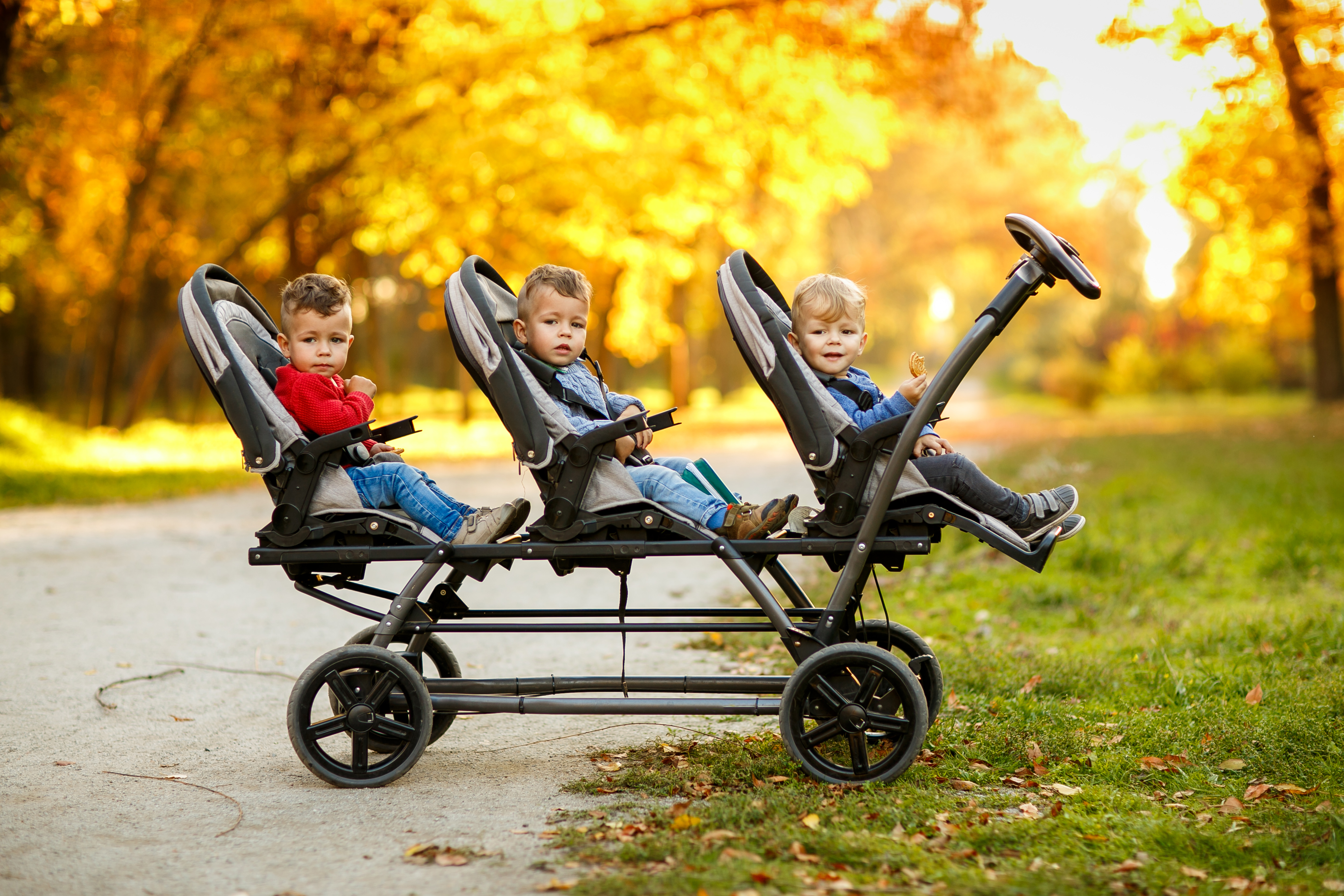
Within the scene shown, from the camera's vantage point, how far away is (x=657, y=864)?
336 cm

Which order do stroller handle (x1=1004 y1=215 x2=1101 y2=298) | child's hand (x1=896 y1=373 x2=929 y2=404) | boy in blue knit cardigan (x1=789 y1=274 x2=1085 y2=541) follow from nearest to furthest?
1. stroller handle (x1=1004 y1=215 x2=1101 y2=298)
2. child's hand (x1=896 y1=373 x2=929 y2=404)
3. boy in blue knit cardigan (x1=789 y1=274 x2=1085 y2=541)

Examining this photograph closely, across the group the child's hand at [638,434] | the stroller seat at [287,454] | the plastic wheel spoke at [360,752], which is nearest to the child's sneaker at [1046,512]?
the child's hand at [638,434]

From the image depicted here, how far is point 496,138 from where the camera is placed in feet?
52.4

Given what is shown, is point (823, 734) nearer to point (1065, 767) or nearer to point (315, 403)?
point (1065, 767)

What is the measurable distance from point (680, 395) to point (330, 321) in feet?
84.5

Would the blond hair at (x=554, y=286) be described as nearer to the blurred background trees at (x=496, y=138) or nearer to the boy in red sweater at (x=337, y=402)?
the boy in red sweater at (x=337, y=402)

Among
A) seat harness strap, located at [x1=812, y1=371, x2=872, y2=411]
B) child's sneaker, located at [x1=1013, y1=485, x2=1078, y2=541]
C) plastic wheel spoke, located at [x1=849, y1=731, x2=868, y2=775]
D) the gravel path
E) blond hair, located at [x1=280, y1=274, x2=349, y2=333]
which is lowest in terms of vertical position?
the gravel path

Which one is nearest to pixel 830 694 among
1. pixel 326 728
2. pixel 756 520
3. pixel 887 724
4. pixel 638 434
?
pixel 887 724

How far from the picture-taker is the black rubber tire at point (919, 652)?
15.0 feet

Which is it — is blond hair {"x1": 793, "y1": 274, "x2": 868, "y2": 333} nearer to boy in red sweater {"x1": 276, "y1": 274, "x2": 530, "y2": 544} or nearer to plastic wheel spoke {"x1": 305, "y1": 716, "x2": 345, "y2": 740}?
boy in red sweater {"x1": 276, "y1": 274, "x2": 530, "y2": 544}

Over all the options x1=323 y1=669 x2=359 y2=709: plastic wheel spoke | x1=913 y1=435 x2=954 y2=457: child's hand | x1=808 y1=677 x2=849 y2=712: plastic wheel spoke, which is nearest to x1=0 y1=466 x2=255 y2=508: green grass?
x1=323 y1=669 x2=359 y2=709: plastic wheel spoke

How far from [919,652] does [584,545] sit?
1410mm

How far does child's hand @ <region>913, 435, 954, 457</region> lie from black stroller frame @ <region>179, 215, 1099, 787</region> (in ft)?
0.50

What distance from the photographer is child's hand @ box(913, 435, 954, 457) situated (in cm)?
416
